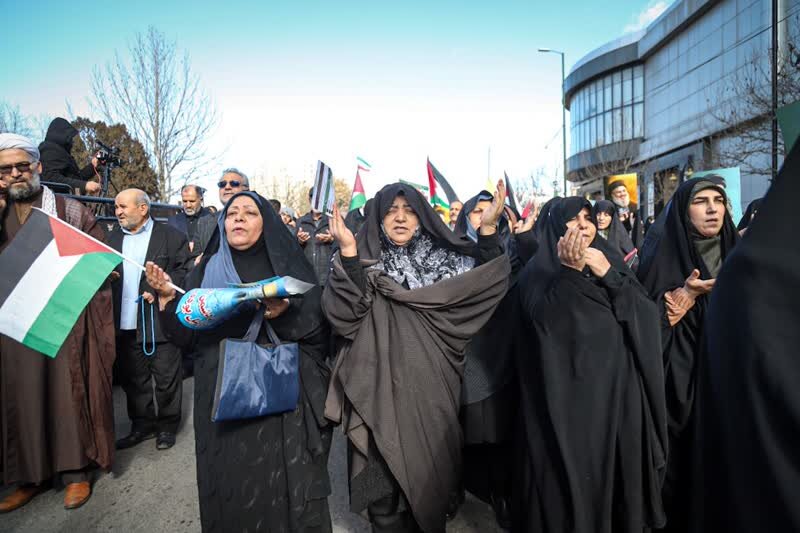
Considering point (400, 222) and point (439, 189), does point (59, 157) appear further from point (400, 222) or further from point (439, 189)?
point (400, 222)

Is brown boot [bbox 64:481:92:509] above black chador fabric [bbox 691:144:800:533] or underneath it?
underneath

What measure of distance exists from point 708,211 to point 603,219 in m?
2.29

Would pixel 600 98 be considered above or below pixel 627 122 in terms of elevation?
above

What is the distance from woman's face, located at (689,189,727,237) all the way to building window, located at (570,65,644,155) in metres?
33.0

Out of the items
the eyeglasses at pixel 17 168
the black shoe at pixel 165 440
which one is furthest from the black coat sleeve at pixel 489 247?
the black shoe at pixel 165 440

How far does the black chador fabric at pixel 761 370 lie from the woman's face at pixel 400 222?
1.87 meters

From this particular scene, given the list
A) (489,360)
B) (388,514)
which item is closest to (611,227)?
(489,360)

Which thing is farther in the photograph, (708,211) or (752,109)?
(752,109)

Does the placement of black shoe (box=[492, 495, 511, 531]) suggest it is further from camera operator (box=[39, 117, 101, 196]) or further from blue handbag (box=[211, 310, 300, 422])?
camera operator (box=[39, 117, 101, 196])

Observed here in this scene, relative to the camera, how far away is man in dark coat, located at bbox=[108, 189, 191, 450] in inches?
156

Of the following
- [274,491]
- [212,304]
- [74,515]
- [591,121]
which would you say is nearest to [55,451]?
[74,515]

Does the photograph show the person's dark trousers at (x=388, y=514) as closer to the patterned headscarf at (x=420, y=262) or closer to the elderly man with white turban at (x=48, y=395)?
the patterned headscarf at (x=420, y=262)

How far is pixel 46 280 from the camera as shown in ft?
8.25

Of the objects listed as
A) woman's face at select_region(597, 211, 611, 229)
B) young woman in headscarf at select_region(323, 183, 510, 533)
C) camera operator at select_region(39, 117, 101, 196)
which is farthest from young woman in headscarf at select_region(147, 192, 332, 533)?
camera operator at select_region(39, 117, 101, 196)
